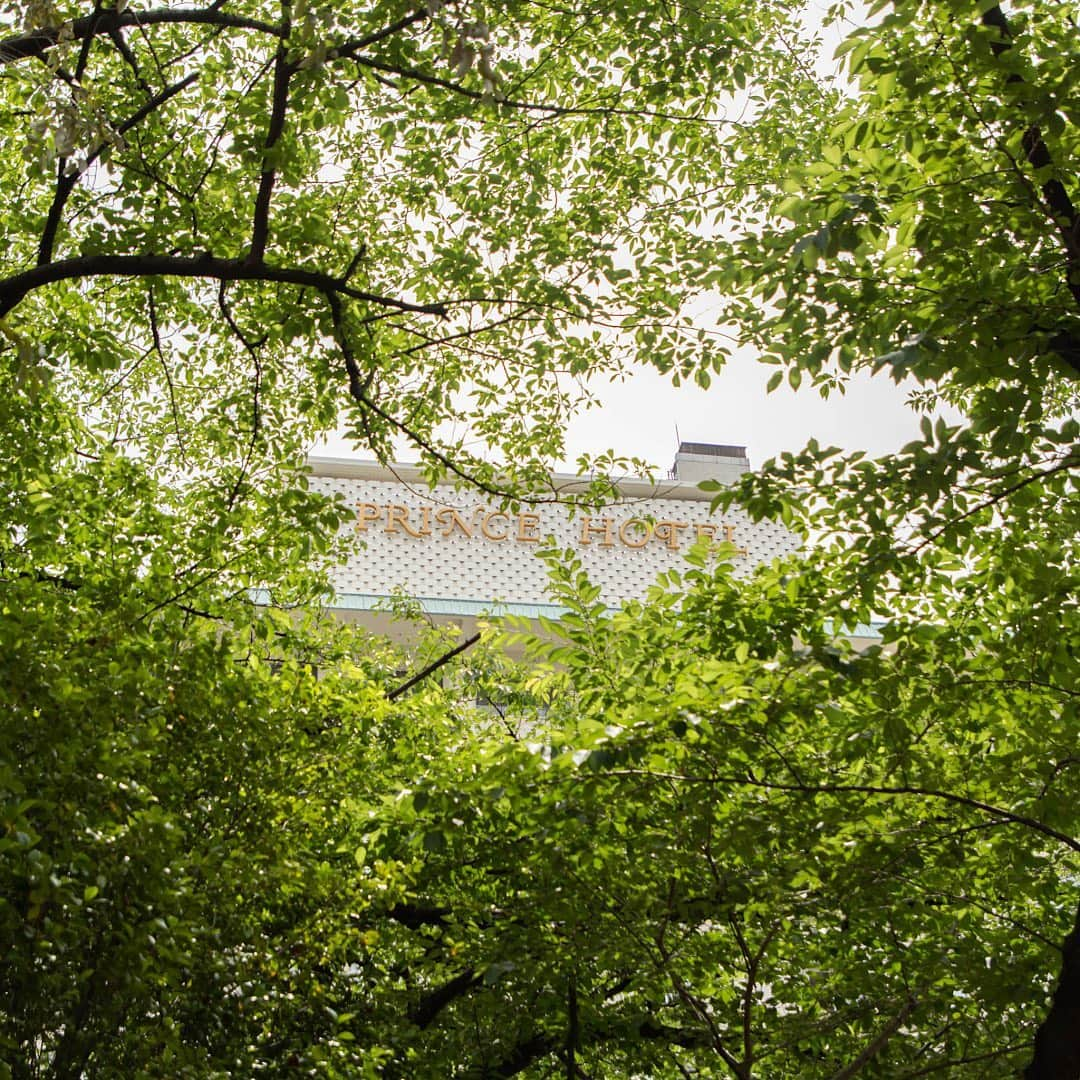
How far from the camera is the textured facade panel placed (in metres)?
24.4

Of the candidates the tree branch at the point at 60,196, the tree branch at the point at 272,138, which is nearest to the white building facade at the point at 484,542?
the tree branch at the point at 60,196

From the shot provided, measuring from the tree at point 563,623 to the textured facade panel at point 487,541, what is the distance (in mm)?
15767

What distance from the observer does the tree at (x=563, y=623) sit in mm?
4086

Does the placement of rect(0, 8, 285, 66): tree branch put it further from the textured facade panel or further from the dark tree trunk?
the textured facade panel

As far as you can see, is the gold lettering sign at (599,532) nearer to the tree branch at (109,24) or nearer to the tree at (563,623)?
the tree at (563,623)

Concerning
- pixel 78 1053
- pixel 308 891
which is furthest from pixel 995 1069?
pixel 78 1053

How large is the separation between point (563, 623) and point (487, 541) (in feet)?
62.2

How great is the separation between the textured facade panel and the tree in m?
15.8

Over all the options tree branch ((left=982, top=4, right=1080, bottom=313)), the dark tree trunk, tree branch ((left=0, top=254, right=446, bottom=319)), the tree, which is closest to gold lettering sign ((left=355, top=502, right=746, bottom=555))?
the tree

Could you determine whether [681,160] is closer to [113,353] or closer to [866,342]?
[866,342]

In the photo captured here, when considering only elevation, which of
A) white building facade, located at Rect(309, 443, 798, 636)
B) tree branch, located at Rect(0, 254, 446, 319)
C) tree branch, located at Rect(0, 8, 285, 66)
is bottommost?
white building facade, located at Rect(309, 443, 798, 636)

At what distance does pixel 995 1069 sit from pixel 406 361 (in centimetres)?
567

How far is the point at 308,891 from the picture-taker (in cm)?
514

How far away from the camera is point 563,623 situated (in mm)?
6145
